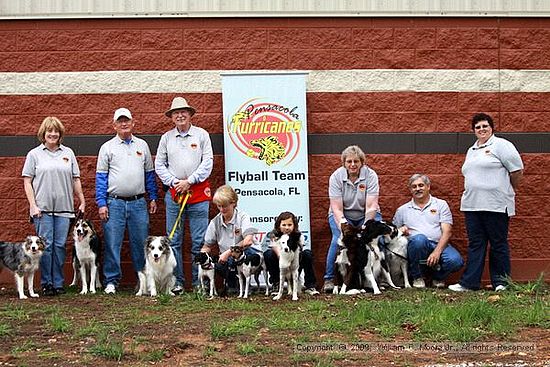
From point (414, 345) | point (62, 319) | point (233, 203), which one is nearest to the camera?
point (414, 345)

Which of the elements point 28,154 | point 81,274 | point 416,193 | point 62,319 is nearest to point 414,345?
point 62,319

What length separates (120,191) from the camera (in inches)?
418

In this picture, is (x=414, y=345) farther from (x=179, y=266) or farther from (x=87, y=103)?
(x=87, y=103)

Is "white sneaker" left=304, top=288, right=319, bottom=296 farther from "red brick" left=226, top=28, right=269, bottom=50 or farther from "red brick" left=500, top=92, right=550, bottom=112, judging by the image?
"red brick" left=500, top=92, right=550, bottom=112

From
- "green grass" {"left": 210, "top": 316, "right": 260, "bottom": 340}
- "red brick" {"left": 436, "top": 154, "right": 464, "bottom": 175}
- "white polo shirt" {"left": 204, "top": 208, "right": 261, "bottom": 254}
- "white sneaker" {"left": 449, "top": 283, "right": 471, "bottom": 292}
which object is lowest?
"white sneaker" {"left": 449, "top": 283, "right": 471, "bottom": 292}

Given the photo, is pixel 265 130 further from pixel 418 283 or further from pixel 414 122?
pixel 418 283

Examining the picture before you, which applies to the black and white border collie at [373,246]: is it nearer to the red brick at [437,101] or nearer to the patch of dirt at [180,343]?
the patch of dirt at [180,343]

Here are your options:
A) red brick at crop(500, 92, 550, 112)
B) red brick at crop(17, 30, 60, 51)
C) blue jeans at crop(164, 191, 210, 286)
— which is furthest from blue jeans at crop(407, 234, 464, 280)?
red brick at crop(17, 30, 60, 51)

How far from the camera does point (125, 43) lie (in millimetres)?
11414

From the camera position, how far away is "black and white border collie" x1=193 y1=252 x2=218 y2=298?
9.96 meters

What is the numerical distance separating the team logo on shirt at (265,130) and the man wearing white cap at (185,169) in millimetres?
479

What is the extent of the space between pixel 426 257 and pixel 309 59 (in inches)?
118

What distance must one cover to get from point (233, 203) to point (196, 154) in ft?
3.08

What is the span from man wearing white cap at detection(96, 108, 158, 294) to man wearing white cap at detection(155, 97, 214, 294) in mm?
274
